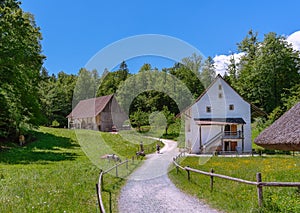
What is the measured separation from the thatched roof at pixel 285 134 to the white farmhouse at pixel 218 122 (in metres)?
28.5

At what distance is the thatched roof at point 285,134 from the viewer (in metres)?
6.93

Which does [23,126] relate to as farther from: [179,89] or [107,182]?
[179,89]

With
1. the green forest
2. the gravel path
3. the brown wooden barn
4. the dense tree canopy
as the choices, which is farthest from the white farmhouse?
the gravel path

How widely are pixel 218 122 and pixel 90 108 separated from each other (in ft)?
95.8

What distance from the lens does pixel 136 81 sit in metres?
27.1

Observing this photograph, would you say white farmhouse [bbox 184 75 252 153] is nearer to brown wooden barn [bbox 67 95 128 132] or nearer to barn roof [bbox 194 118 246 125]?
barn roof [bbox 194 118 246 125]

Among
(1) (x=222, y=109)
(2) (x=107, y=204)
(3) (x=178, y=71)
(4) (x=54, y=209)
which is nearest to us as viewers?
(4) (x=54, y=209)

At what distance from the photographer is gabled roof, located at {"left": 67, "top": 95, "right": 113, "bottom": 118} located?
5478cm

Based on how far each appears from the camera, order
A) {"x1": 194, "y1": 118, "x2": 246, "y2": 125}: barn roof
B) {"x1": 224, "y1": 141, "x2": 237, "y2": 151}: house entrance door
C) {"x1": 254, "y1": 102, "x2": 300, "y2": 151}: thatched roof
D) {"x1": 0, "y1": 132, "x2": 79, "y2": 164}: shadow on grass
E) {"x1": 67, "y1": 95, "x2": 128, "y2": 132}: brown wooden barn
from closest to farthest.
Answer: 1. {"x1": 254, "y1": 102, "x2": 300, "y2": 151}: thatched roof
2. {"x1": 0, "y1": 132, "x2": 79, "y2": 164}: shadow on grass
3. {"x1": 194, "y1": 118, "x2": 246, "y2": 125}: barn roof
4. {"x1": 224, "y1": 141, "x2": 237, "y2": 151}: house entrance door
5. {"x1": 67, "y1": 95, "x2": 128, "y2": 132}: brown wooden barn

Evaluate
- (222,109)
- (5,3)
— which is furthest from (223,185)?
(222,109)

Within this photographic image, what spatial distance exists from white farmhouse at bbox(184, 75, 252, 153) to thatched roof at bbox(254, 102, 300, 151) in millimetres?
28535

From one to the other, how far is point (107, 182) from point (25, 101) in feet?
61.5

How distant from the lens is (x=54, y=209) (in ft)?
27.3

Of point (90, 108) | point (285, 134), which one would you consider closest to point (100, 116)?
point (90, 108)
